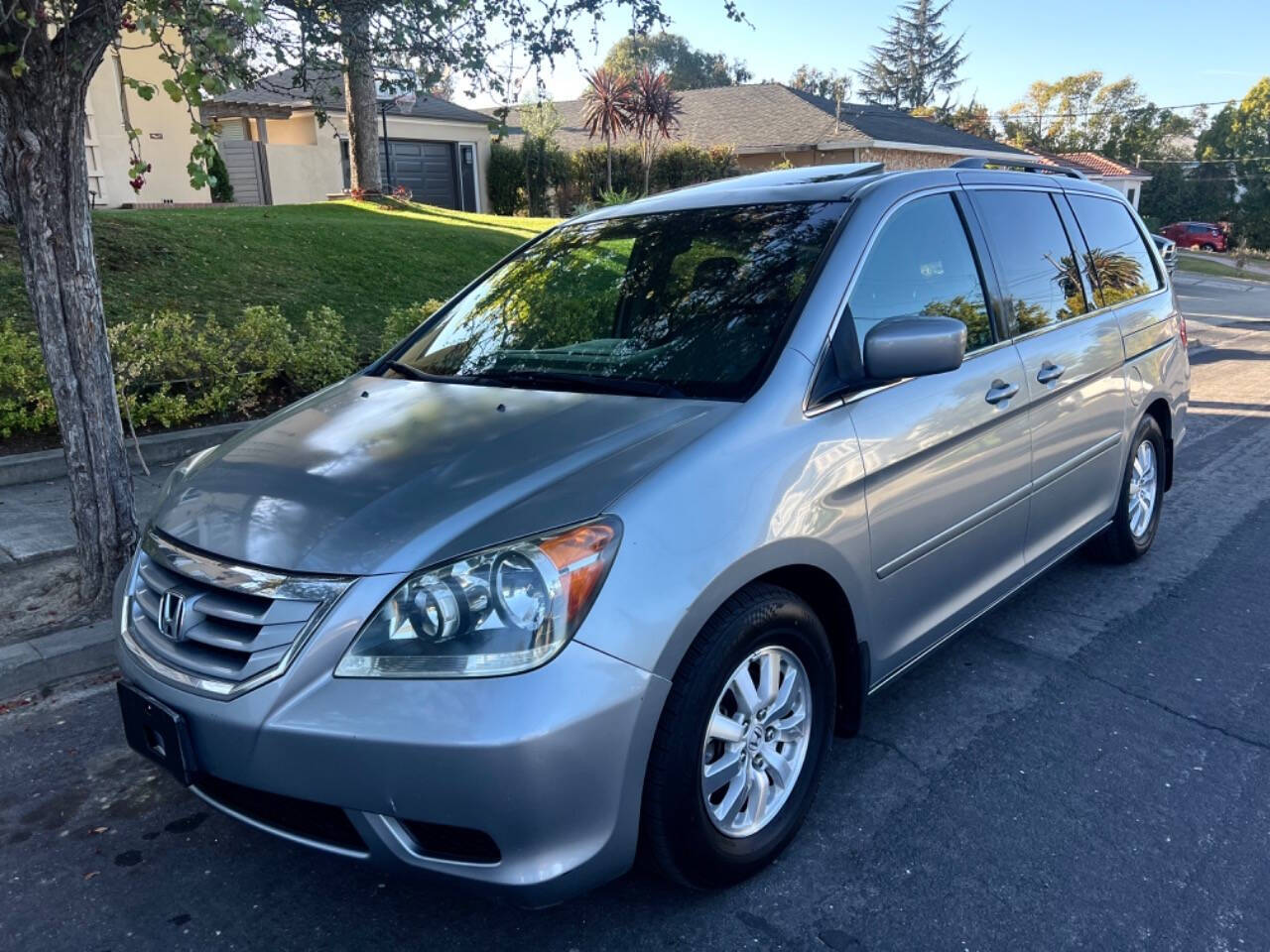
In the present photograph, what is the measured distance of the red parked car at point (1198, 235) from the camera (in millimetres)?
49062

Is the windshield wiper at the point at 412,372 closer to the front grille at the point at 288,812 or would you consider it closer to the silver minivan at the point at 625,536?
the silver minivan at the point at 625,536

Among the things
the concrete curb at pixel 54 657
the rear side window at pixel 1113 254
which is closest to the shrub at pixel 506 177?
the rear side window at pixel 1113 254

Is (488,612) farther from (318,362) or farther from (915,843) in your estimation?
(318,362)

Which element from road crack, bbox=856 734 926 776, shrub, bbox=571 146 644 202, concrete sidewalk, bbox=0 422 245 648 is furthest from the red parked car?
road crack, bbox=856 734 926 776

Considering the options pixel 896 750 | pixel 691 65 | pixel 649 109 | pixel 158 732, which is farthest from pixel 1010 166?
pixel 691 65

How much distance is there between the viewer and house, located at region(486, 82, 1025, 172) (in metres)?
28.1

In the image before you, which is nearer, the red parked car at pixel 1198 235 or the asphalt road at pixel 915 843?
the asphalt road at pixel 915 843

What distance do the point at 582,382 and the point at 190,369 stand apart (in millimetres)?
5282

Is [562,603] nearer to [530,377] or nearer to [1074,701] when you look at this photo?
[530,377]

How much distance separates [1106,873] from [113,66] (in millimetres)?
21125

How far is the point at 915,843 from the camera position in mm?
2922

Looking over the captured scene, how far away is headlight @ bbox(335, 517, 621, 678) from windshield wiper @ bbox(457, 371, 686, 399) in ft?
2.54

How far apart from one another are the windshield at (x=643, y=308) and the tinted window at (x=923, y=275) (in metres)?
0.20

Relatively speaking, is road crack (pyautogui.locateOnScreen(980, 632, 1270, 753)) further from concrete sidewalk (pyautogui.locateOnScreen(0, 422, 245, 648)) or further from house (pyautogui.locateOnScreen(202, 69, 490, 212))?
house (pyautogui.locateOnScreen(202, 69, 490, 212))
